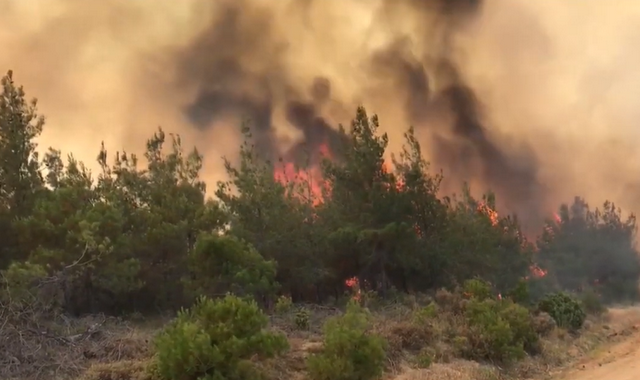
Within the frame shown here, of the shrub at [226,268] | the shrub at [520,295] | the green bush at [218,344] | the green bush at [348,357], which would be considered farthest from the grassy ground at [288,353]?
the shrub at [520,295]

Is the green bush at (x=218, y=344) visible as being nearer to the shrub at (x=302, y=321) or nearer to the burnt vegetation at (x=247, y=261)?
the burnt vegetation at (x=247, y=261)

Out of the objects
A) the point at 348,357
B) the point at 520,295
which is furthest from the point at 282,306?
the point at 520,295

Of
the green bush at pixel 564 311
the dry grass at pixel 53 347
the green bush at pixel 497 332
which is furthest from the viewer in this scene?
the green bush at pixel 564 311

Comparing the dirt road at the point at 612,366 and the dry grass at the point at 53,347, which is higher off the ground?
the dry grass at the point at 53,347

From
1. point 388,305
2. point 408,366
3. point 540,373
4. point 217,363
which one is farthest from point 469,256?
point 217,363

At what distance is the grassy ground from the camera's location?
11328mm

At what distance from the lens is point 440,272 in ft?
88.6

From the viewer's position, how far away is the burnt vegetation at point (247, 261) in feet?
36.2

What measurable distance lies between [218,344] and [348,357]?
104 inches

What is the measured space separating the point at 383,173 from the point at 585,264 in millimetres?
38377

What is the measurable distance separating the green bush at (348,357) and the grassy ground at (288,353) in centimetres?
128

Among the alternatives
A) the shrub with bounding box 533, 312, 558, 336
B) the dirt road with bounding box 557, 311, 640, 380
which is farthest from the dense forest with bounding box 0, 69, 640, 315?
the dirt road with bounding box 557, 311, 640, 380

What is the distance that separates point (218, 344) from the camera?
977cm

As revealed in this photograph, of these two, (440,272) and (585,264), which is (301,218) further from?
(585,264)
